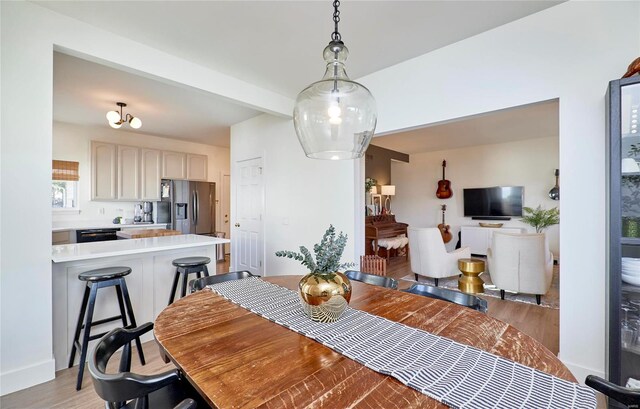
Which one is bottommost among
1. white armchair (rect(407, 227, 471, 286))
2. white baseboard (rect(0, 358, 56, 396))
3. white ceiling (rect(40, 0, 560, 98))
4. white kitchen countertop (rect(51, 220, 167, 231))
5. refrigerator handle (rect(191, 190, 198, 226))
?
white baseboard (rect(0, 358, 56, 396))

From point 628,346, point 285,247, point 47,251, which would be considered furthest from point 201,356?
point 285,247

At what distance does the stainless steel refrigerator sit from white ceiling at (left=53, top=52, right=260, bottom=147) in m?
1.05

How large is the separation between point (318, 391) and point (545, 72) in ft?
8.58

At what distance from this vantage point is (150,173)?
17.8 ft

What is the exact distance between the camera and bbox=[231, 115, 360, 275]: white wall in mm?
3455

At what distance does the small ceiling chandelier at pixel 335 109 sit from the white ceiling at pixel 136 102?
2.02 metres

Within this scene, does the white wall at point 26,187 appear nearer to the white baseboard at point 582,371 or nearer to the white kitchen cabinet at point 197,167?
the white baseboard at point 582,371

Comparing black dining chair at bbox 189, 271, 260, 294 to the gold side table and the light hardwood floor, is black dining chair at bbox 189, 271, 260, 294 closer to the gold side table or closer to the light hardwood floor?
the light hardwood floor

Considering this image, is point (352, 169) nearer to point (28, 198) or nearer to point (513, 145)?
point (28, 198)

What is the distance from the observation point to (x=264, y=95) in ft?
11.5

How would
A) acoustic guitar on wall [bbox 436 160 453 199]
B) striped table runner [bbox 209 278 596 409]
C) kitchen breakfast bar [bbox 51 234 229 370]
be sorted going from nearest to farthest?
striped table runner [bbox 209 278 596 409] → kitchen breakfast bar [bbox 51 234 229 370] → acoustic guitar on wall [bbox 436 160 453 199]

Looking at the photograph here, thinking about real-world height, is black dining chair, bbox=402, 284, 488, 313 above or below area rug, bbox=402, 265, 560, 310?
above

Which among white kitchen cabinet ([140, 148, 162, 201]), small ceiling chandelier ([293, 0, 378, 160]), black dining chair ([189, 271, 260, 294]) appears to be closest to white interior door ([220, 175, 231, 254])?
white kitchen cabinet ([140, 148, 162, 201])

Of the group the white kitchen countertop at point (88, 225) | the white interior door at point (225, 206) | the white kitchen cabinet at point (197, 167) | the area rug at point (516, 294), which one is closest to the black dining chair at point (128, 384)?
the area rug at point (516, 294)
